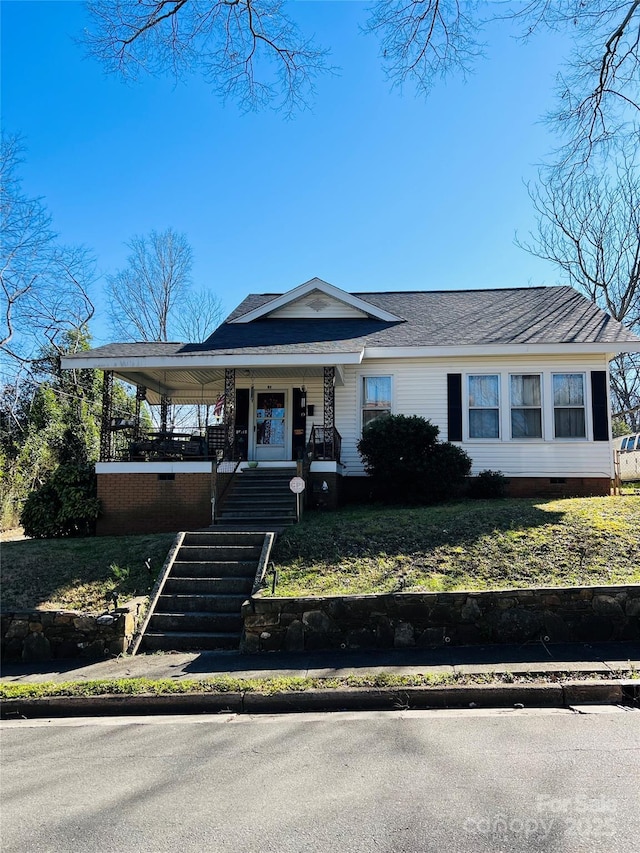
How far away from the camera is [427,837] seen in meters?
3.24

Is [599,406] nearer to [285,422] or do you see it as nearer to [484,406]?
[484,406]

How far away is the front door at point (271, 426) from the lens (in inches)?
613

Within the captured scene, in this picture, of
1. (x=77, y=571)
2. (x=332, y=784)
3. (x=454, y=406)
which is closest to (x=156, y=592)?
(x=77, y=571)

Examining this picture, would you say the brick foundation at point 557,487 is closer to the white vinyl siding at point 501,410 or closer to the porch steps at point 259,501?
the white vinyl siding at point 501,410

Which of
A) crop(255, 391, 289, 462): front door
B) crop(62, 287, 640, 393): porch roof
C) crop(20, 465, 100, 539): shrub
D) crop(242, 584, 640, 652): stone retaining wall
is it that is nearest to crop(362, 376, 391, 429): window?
crop(62, 287, 640, 393): porch roof

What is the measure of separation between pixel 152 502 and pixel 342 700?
8089 mm

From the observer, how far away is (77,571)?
374 inches

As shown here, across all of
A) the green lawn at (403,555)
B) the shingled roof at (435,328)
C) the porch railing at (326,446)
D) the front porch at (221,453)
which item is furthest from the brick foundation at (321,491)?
the shingled roof at (435,328)

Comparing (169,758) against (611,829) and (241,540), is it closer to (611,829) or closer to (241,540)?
(611,829)

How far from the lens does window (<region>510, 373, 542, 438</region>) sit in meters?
14.4

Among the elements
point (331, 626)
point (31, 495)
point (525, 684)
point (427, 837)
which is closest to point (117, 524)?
point (31, 495)

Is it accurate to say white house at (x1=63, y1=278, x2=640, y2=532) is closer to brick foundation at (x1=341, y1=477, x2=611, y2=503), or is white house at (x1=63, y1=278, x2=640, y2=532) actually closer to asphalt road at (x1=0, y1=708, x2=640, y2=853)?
brick foundation at (x1=341, y1=477, x2=611, y2=503)

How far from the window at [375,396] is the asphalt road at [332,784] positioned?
396 inches

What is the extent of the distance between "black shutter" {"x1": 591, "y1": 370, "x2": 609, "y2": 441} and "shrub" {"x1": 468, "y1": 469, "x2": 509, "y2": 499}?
252 centimetres
